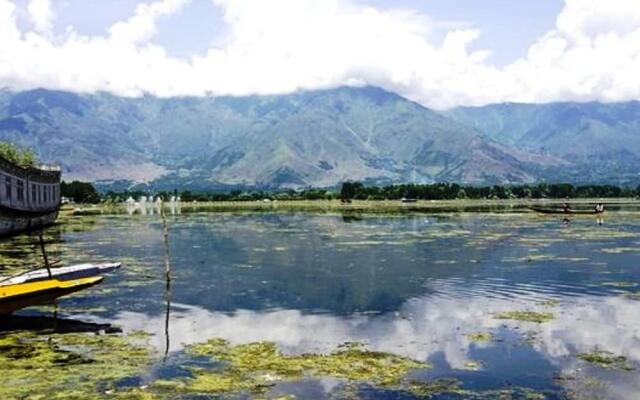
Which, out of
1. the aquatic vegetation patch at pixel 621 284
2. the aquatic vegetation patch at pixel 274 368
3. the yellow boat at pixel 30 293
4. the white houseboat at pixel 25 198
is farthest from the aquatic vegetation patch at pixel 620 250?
the white houseboat at pixel 25 198

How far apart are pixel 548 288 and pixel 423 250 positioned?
30643mm

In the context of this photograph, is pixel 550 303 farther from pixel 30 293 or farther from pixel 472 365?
pixel 30 293

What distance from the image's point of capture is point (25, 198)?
384 feet

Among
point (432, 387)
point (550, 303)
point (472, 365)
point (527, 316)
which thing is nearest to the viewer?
point (432, 387)

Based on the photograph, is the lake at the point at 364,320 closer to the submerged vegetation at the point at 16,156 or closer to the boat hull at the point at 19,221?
the boat hull at the point at 19,221

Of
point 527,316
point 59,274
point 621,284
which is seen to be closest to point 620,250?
point 621,284

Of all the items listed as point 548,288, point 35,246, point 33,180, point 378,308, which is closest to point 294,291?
point 378,308

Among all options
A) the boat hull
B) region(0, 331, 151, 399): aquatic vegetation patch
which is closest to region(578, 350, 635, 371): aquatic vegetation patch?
region(0, 331, 151, 399): aquatic vegetation patch

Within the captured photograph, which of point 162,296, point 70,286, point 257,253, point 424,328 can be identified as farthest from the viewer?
point 257,253

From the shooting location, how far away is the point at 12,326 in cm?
4344

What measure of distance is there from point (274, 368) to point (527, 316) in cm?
1970

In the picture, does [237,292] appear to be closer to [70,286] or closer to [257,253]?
[70,286]

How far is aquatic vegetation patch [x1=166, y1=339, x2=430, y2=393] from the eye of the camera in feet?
103

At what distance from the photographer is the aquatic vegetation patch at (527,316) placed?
44500mm
